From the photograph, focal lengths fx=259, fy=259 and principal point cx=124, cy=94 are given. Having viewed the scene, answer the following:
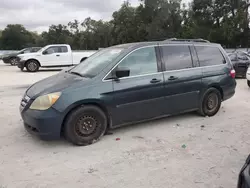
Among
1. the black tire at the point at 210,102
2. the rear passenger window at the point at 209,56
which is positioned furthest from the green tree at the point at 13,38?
the black tire at the point at 210,102

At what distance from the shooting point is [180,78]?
520cm

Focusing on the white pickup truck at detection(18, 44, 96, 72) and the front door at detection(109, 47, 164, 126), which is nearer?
the front door at detection(109, 47, 164, 126)

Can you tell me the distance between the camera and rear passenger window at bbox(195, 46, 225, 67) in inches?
223

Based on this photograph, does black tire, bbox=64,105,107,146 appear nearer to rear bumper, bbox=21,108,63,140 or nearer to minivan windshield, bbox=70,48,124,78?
rear bumper, bbox=21,108,63,140

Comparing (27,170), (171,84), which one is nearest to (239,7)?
(171,84)

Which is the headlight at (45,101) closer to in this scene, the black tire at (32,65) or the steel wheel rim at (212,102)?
the steel wheel rim at (212,102)

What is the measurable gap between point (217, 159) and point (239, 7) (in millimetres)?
41669

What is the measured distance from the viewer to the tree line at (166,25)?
3873cm

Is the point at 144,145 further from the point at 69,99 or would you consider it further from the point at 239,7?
the point at 239,7

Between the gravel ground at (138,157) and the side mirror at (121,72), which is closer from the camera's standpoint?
the gravel ground at (138,157)

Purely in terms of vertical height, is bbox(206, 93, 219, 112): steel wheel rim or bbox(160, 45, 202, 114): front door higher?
bbox(160, 45, 202, 114): front door

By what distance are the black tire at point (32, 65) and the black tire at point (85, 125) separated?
13404 millimetres

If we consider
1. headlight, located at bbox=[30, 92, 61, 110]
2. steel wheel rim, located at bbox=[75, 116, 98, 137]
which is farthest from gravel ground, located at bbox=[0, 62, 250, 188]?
headlight, located at bbox=[30, 92, 61, 110]

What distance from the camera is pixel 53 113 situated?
158 inches
